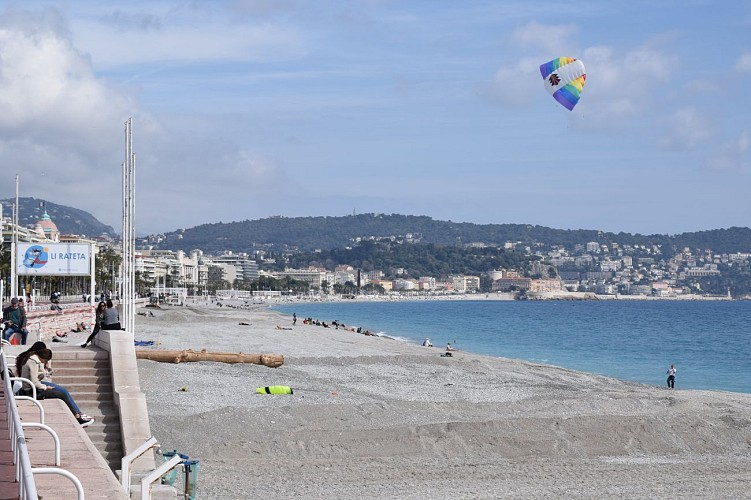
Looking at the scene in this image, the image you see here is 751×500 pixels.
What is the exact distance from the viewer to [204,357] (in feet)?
105

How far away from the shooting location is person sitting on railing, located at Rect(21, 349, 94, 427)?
13875 millimetres

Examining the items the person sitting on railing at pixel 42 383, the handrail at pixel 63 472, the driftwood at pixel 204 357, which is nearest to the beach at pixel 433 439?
the driftwood at pixel 204 357

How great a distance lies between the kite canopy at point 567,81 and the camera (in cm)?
2945

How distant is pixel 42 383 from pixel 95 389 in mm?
3141

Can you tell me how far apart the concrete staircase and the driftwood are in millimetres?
10834

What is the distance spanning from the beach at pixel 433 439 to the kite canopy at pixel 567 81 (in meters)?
8.24

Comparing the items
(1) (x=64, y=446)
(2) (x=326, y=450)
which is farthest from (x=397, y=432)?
(1) (x=64, y=446)

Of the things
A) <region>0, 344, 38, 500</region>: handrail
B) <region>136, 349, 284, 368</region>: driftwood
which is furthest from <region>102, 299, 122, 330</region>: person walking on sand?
<region>0, 344, 38, 500</region>: handrail

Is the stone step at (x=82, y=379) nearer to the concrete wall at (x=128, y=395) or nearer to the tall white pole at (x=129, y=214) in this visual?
the concrete wall at (x=128, y=395)

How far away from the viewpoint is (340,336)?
68438mm

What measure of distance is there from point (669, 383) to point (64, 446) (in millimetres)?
33289

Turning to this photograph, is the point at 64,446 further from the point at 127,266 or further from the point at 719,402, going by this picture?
the point at 719,402

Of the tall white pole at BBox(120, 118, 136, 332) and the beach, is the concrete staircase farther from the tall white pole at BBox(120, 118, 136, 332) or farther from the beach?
the tall white pole at BBox(120, 118, 136, 332)

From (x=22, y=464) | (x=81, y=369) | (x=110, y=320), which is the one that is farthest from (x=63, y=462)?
(x=110, y=320)
